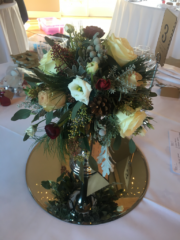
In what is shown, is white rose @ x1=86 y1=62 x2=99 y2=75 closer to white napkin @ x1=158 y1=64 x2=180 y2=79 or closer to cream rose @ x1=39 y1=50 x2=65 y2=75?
cream rose @ x1=39 y1=50 x2=65 y2=75

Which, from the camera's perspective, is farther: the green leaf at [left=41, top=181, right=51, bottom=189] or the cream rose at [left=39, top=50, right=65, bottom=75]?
the green leaf at [left=41, top=181, right=51, bottom=189]

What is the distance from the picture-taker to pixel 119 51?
16.0 inches

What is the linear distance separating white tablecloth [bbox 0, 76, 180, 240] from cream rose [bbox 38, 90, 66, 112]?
1.10 ft

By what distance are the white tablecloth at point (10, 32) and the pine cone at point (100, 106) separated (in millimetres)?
1841

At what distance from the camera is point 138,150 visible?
754mm

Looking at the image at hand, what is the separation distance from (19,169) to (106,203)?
325 mm

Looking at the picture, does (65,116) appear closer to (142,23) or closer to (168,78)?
(168,78)

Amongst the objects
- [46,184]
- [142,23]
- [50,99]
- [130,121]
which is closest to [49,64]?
[50,99]

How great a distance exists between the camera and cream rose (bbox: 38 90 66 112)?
0.40 m

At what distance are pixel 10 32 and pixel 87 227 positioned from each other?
2.22m

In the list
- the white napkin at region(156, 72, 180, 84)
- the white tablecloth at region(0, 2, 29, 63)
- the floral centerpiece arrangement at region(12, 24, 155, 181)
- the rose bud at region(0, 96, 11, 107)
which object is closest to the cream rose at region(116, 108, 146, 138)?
the floral centerpiece arrangement at region(12, 24, 155, 181)

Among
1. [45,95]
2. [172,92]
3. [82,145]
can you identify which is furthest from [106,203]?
[172,92]

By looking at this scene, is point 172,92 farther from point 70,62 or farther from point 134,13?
point 134,13

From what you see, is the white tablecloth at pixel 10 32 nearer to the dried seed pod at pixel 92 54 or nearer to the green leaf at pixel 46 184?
the green leaf at pixel 46 184
